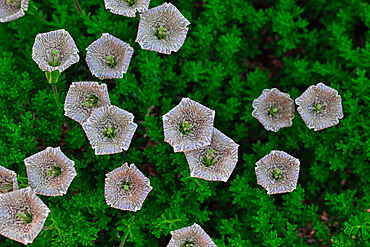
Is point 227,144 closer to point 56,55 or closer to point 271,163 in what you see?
point 271,163

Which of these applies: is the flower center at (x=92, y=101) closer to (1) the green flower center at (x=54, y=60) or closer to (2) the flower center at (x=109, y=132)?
(2) the flower center at (x=109, y=132)

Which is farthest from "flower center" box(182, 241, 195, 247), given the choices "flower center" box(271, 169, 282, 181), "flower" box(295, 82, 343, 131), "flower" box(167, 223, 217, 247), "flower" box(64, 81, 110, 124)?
"flower" box(295, 82, 343, 131)

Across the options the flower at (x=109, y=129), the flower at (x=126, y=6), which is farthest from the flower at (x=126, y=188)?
the flower at (x=126, y=6)

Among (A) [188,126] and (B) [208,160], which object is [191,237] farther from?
(A) [188,126]

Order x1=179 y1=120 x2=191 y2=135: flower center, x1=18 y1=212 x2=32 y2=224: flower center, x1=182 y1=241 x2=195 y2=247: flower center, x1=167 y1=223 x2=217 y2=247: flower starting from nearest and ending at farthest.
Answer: x1=18 y1=212 x2=32 y2=224: flower center < x1=167 y1=223 x2=217 y2=247: flower < x1=182 y1=241 x2=195 y2=247: flower center < x1=179 y1=120 x2=191 y2=135: flower center

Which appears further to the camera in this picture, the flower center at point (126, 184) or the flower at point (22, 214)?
the flower center at point (126, 184)

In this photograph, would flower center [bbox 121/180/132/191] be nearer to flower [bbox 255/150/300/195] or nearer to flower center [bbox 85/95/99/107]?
flower center [bbox 85/95/99/107]
